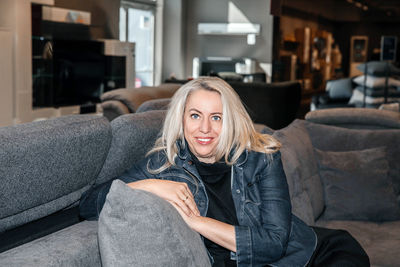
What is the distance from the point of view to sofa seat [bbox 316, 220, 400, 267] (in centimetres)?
239

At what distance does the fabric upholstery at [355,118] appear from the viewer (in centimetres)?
341

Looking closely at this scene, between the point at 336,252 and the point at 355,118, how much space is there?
1.67 m

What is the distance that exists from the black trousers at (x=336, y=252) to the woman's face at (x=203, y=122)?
52 cm

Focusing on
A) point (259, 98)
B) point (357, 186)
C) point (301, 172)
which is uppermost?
point (259, 98)

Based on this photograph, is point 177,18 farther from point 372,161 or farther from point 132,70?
point 372,161

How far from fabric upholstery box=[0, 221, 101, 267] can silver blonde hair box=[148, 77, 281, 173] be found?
424mm

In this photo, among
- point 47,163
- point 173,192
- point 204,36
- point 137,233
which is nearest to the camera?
point 137,233

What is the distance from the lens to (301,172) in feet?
8.99

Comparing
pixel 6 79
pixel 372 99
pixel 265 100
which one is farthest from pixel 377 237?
pixel 372 99

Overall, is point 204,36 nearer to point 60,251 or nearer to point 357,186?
point 357,186

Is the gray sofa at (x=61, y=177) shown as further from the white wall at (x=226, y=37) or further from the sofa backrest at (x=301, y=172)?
the white wall at (x=226, y=37)

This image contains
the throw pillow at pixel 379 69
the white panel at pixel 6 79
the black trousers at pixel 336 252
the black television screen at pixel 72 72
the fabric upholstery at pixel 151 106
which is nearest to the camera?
the black trousers at pixel 336 252

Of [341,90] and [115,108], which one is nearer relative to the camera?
[115,108]

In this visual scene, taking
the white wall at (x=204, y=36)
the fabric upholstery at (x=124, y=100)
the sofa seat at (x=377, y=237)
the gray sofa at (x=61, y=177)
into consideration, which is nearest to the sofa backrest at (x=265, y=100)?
the fabric upholstery at (x=124, y=100)
